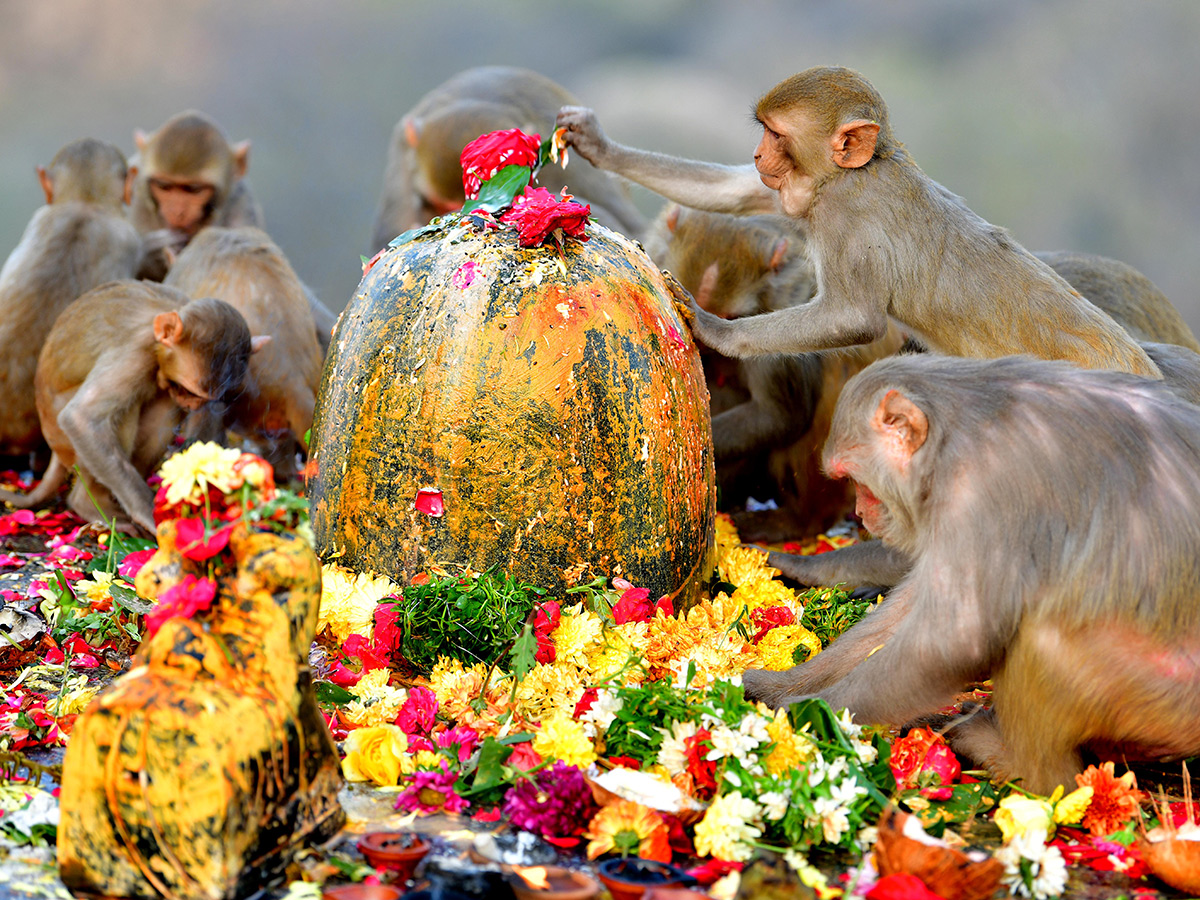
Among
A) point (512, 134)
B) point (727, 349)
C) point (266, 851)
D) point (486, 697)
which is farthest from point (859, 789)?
point (512, 134)

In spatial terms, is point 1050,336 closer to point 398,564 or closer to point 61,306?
point 398,564

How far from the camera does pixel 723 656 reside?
137 inches

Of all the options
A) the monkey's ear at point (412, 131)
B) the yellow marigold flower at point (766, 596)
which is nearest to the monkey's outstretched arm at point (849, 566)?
the yellow marigold flower at point (766, 596)

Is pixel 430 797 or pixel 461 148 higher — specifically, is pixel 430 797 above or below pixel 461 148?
below

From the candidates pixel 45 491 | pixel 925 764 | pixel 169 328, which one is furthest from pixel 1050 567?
pixel 45 491

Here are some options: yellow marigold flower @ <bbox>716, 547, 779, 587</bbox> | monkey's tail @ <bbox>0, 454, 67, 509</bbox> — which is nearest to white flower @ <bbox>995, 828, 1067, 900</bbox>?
yellow marigold flower @ <bbox>716, 547, 779, 587</bbox>

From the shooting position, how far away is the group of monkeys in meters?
2.92

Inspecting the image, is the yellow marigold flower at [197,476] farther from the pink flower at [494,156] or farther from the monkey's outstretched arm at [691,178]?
the monkey's outstretched arm at [691,178]

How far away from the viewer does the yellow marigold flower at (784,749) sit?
9.44ft

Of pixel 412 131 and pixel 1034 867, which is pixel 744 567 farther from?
pixel 412 131

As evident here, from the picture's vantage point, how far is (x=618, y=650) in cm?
349

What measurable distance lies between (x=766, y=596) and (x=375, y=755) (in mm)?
1731

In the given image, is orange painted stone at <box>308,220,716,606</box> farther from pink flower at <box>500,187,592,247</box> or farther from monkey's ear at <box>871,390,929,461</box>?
monkey's ear at <box>871,390,929,461</box>

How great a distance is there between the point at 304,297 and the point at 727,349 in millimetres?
3070
